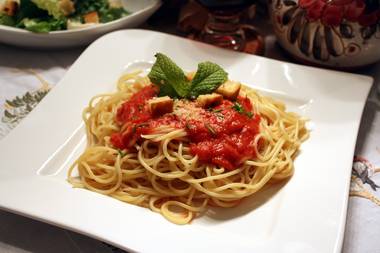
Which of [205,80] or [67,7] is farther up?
[205,80]

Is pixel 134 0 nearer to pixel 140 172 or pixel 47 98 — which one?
pixel 47 98

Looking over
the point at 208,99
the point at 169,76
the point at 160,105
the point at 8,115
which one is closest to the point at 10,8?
the point at 8,115

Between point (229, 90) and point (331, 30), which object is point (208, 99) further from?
point (331, 30)

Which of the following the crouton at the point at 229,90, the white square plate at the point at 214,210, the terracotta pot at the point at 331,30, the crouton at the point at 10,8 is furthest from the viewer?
the crouton at the point at 10,8

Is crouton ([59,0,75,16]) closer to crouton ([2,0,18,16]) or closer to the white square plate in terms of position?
crouton ([2,0,18,16])

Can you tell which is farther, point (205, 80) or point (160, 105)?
point (205, 80)

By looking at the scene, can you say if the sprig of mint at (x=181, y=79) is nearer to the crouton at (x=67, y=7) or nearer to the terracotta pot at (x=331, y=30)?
the terracotta pot at (x=331, y=30)

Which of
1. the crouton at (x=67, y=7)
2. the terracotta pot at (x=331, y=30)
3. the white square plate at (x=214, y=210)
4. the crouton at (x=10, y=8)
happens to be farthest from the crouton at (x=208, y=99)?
the crouton at (x=10, y=8)
